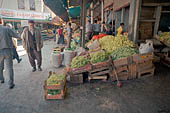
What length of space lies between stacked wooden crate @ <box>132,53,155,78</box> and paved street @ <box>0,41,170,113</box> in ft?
0.83

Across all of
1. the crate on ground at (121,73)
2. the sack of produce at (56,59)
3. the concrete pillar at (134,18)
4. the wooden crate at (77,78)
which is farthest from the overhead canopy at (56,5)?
the crate on ground at (121,73)

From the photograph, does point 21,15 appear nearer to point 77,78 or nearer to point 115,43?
point 115,43

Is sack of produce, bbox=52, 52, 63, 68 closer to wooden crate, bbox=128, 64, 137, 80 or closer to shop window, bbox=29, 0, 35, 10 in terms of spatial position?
wooden crate, bbox=128, 64, 137, 80

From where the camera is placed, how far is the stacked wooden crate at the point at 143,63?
4008mm

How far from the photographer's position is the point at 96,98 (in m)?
3.08

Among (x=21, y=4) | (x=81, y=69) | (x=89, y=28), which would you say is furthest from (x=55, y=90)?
Result: (x=21, y=4)

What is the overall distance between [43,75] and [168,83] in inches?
172

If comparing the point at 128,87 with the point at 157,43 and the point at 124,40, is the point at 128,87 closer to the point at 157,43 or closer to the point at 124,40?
the point at 124,40

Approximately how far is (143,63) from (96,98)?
86.8 inches

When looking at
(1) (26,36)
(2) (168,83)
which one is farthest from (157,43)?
(1) (26,36)

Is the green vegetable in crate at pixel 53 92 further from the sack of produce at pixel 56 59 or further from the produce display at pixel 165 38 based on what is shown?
the produce display at pixel 165 38

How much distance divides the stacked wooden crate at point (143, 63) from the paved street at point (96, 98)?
0.25 m

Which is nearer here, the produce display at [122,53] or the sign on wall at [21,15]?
the produce display at [122,53]

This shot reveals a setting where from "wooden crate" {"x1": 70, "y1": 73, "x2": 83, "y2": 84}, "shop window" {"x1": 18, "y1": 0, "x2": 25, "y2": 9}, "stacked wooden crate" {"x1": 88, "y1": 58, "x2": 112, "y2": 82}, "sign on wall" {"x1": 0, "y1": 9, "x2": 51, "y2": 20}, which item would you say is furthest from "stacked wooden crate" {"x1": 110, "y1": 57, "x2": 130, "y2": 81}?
"shop window" {"x1": 18, "y1": 0, "x2": 25, "y2": 9}
